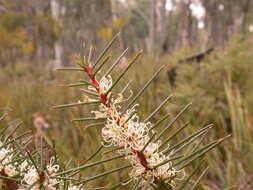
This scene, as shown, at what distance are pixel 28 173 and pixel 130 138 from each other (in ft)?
0.68

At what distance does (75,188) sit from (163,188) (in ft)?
0.56

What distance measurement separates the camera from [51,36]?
19.6 metres

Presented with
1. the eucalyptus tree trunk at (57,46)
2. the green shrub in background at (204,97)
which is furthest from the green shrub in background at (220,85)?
the eucalyptus tree trunk at (57,46)

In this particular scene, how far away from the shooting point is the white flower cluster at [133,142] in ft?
2.41

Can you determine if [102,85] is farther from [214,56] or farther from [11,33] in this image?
[11,33]

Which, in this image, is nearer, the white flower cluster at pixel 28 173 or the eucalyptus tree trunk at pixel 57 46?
the white flower cluster at pixel 28 173

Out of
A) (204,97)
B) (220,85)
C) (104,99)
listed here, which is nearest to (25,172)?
(104,99)

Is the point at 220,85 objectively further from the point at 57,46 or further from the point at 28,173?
the point at 57,46

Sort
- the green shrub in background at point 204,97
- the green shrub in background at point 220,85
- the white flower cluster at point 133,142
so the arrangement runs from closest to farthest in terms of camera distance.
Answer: the white flower cluster at point 133,142 < the green shrub in background at point 204,97 < the green shrub in background at point 220,85

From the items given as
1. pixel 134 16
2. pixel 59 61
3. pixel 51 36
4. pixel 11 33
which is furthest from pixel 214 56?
pixel 134 16

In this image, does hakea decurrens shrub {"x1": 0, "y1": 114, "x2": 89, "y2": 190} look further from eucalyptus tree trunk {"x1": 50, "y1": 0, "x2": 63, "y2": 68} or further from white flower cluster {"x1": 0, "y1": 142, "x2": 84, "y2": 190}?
eucalyptus tree trunk {"x1": 50, "y1": 0, "x2": 63, "y2": 68}

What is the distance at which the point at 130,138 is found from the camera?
74 centimetres

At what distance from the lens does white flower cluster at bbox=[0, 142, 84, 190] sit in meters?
0.74

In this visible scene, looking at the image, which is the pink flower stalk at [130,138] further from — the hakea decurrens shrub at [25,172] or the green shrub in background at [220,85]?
the green shrub in background at [220,85]
